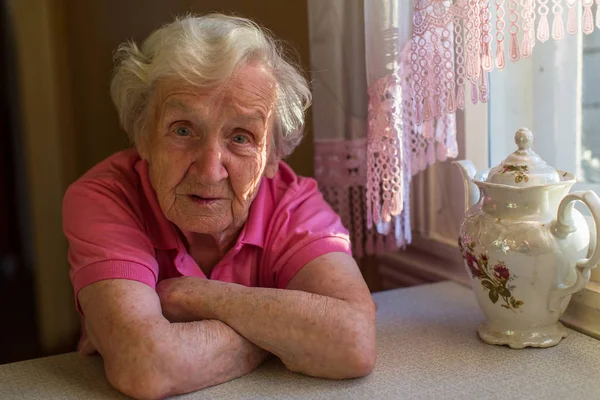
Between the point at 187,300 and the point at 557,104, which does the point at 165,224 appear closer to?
the point at 187,300

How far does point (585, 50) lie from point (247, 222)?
2.41ft

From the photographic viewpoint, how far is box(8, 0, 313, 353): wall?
1.58m

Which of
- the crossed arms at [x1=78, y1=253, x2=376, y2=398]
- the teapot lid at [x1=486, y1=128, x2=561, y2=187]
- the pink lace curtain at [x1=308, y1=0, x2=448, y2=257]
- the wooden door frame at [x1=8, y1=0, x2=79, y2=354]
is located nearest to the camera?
the crossed arms at [x1=78, y1=253, x2=376, y2=398]

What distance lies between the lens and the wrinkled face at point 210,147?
1173mm

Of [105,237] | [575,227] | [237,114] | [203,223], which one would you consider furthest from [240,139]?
[575,227]

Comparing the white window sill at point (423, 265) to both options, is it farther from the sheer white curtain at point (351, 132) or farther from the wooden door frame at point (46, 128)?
the wooden door frame at point (46, 128)

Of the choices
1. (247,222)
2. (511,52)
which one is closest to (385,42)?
(511,52)

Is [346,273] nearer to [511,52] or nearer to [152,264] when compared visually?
[152,264]

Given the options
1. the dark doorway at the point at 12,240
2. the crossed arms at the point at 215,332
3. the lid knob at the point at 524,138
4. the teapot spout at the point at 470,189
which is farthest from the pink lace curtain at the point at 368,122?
the dark doorway at the point at 12,240

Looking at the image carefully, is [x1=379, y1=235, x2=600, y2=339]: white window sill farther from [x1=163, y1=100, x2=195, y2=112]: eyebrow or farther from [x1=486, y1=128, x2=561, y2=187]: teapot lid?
[x1=163, y1=100, x2=195, y2=112]: eyebrow

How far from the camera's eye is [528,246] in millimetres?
1104

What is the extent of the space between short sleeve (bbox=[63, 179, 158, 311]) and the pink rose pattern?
551 mm

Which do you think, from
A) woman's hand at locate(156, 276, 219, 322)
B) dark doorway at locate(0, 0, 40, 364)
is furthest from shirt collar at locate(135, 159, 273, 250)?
dark doorway at locate(0, 0, 40, 364)

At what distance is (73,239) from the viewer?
1199 mm
